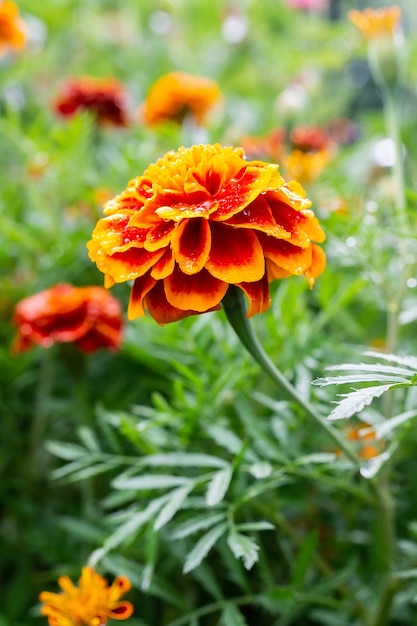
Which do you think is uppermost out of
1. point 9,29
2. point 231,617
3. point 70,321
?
point 9,29

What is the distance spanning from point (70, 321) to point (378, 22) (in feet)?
1.25

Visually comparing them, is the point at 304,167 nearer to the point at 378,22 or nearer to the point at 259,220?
the point at 378,22

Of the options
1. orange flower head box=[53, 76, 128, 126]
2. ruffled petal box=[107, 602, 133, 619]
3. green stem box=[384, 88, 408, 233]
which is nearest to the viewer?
ruffled petal box=[107, 602, 133, 619]

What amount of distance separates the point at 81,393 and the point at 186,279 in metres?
0.33

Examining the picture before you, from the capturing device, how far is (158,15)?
1661mm

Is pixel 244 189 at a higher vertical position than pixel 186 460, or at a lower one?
higher

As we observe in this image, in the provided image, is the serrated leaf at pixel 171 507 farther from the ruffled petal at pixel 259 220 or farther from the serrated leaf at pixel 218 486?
the ruffled petal at pixel 259 220

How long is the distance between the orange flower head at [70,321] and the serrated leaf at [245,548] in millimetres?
237

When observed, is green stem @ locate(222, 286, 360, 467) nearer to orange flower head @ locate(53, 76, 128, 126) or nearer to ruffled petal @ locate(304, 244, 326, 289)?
ruffled petal @ locate(304, 244, 326, 289)

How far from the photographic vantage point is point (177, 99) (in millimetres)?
1006

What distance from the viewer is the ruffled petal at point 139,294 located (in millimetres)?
352

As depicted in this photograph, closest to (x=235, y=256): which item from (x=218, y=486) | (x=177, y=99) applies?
(x=218, y=486)

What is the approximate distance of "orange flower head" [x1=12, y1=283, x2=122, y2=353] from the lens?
0.60 m

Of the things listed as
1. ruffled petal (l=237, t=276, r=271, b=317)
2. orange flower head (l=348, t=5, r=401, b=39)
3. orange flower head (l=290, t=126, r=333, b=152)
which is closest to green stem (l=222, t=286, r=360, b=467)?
ruffled petal (l=237, t=276, r=271, b=317)
